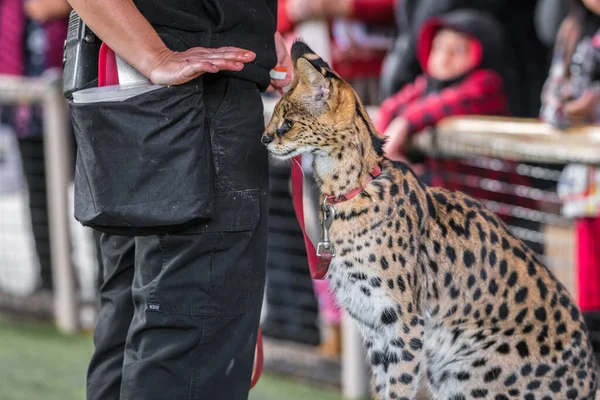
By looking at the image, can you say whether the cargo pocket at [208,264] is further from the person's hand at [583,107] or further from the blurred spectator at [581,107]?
the person's hand at [583,107]

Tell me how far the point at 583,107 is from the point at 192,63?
6.70 ft

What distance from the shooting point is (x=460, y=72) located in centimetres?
421

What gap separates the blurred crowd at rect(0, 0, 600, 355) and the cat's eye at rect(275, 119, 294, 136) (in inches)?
51.0

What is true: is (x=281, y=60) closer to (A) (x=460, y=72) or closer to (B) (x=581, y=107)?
(B) (x=581, y=107)

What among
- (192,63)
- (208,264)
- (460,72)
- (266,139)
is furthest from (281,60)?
(460,72)

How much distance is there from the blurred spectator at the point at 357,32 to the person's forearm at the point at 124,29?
2.16 m

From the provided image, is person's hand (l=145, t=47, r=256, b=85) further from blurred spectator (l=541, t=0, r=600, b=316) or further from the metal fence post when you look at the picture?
the metal fence post

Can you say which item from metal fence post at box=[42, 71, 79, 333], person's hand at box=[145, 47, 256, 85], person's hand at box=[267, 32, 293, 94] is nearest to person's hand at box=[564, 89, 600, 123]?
person's hand at box=[267, 32, 293, 94]

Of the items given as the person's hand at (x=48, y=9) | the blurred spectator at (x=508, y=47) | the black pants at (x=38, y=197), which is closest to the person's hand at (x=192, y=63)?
the blurred spectator at (x=508, y=47)

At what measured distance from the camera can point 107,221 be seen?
2260mm

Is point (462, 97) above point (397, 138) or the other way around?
above

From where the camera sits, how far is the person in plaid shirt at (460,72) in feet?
13.5

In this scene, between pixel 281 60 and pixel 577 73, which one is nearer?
pixel 281 60

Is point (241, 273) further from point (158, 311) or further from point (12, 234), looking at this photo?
point (12, 234)
